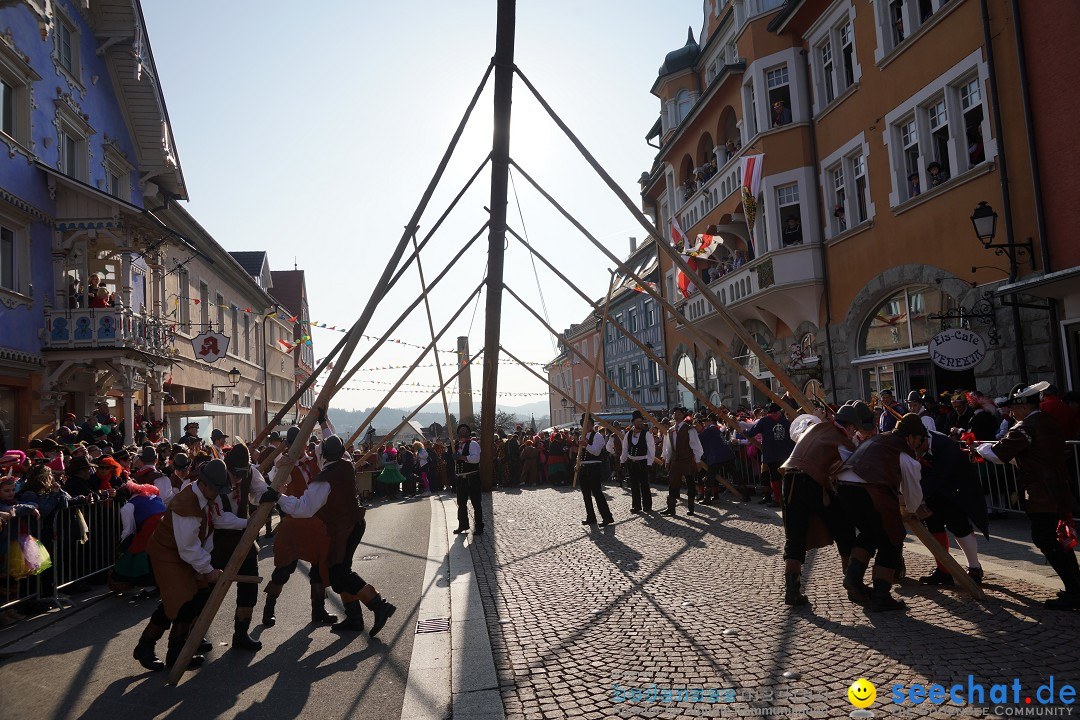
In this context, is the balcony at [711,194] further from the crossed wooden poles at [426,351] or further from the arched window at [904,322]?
the crossed wooden poles at [426,351]

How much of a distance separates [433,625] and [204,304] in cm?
2204

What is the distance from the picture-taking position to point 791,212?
18594mm

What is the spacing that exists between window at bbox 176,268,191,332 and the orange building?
15.9 meters

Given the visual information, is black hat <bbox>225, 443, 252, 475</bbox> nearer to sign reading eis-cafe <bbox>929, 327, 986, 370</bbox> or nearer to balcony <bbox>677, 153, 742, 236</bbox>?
sign reading eis-cafe <bbox>929, 327, 986, 370</bbox>

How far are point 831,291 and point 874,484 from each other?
1226cm

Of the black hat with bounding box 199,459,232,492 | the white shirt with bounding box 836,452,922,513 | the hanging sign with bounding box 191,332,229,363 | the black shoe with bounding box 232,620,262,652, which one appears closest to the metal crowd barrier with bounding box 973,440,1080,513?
the white shirt with bounding box 836,452,922,513

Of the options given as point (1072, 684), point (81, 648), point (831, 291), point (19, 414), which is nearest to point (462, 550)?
point (81, 648)

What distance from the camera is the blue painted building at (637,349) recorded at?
38.0 m

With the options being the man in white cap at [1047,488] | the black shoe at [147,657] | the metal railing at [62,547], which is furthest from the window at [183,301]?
the man in white cap at [1047,488]

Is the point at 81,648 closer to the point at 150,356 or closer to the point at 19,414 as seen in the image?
the point at 19,414

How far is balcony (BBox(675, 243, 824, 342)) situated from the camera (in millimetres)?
17781

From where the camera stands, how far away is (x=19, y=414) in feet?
47.1

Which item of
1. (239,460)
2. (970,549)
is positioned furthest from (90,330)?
(970,549)

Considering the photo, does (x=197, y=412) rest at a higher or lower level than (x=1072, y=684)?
higher
